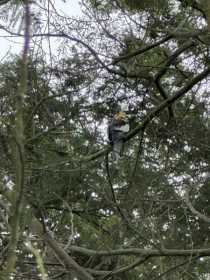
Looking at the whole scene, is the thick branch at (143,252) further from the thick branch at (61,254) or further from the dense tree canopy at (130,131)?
the thick branch at (61,254)

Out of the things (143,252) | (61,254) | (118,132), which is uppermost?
(118,132)

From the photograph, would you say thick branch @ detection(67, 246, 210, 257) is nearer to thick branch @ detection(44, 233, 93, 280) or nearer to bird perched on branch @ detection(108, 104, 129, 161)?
bird perched on branch @ detection(108, 104, 129, 161)

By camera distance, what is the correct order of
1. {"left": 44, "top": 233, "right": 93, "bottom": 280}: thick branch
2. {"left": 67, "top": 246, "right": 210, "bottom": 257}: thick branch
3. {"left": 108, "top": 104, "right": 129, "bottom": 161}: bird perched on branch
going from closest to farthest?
{"left": 44, "top": 233, "right": 93, "bottom": 280}: thick branch
{"left": 67, "top": 246, "right": 210, "bottom": 257}: thick branch
{"left": 108, "top": 104, "right": 129, "bottom": 161}: bird perched on branch

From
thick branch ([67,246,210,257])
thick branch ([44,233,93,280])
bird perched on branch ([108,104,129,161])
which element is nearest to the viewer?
thick branch ([44,233,93,280])

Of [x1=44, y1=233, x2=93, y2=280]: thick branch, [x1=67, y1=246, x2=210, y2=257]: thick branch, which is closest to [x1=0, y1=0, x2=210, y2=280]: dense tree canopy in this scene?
[x1=67, y1=246, x2=210, y2=257]: thick branch

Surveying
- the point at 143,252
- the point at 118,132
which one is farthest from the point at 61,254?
the point at 118,132

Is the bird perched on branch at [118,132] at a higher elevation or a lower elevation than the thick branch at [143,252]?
higher

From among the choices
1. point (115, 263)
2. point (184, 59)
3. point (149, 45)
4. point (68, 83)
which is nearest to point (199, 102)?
point (184, 59)

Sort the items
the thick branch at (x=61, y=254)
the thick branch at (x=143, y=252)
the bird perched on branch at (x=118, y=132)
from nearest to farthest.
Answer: the thick branch at (x=61, y=254), the thick branch at (x=143, y=252), the bird perched on branch at (x=118, y=132)

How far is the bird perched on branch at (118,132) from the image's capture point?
417 centimetres

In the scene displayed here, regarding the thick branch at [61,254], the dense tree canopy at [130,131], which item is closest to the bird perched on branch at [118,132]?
the dense tree canopy at [130,131]

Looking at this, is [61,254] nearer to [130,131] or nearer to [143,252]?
[143,252]

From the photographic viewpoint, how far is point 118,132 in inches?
168

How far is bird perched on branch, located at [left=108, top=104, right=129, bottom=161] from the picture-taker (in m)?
4.17
